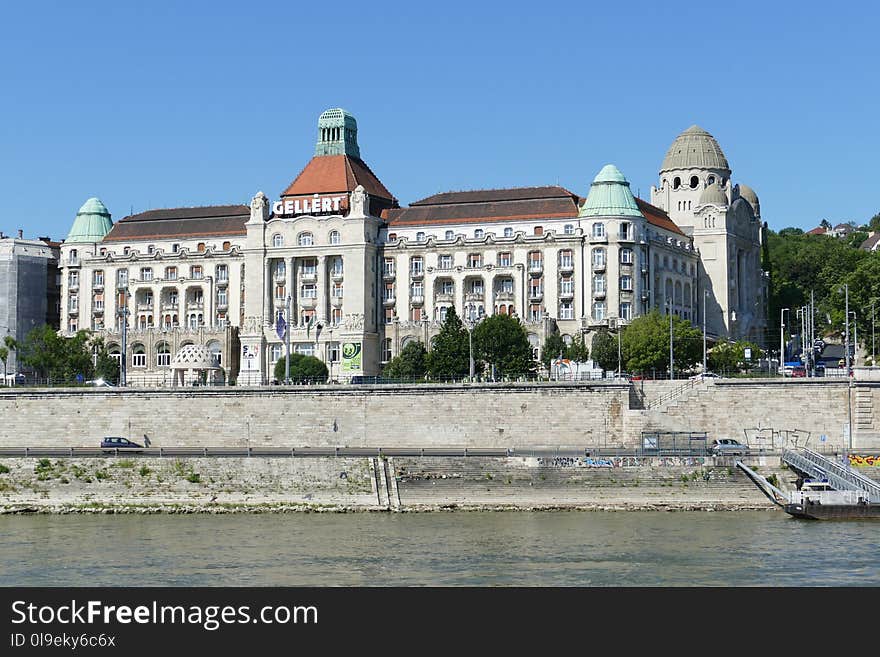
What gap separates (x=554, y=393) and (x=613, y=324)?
37.6 m

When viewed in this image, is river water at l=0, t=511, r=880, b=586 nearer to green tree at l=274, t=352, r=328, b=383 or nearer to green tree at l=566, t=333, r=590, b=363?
green tree at l=566, t=333, r=590, b=363

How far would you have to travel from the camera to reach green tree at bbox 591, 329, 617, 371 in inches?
5162

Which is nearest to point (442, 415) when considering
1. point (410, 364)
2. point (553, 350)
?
point (410, 364)

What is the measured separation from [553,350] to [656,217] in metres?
24.6

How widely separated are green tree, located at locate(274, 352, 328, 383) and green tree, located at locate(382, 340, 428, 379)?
627 cm

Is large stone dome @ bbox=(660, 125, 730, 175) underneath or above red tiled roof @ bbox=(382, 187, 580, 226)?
above

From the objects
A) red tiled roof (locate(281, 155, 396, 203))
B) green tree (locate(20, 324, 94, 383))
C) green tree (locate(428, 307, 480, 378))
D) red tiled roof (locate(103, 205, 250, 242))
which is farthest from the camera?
red tiled roof (locate(103, 205, 250, 242))

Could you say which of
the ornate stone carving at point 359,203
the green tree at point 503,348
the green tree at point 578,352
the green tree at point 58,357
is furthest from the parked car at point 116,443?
the ornate stone carving at point 359,203

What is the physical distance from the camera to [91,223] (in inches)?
6545

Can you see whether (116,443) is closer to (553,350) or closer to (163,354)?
(553,350)

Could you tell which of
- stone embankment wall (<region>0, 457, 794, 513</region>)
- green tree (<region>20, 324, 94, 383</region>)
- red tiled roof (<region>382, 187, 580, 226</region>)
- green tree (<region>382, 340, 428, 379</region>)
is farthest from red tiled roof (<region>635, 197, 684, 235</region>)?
stone embankment wall (<region>0, 457, 794, 513</region>)

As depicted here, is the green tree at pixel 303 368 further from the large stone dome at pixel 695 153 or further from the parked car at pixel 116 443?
the large stone dome at pixel 695 153

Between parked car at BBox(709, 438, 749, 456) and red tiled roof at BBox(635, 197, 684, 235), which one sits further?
red tiled roof at BBox(635, 197, 684, 235)

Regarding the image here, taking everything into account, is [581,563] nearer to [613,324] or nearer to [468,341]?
[468,341]
